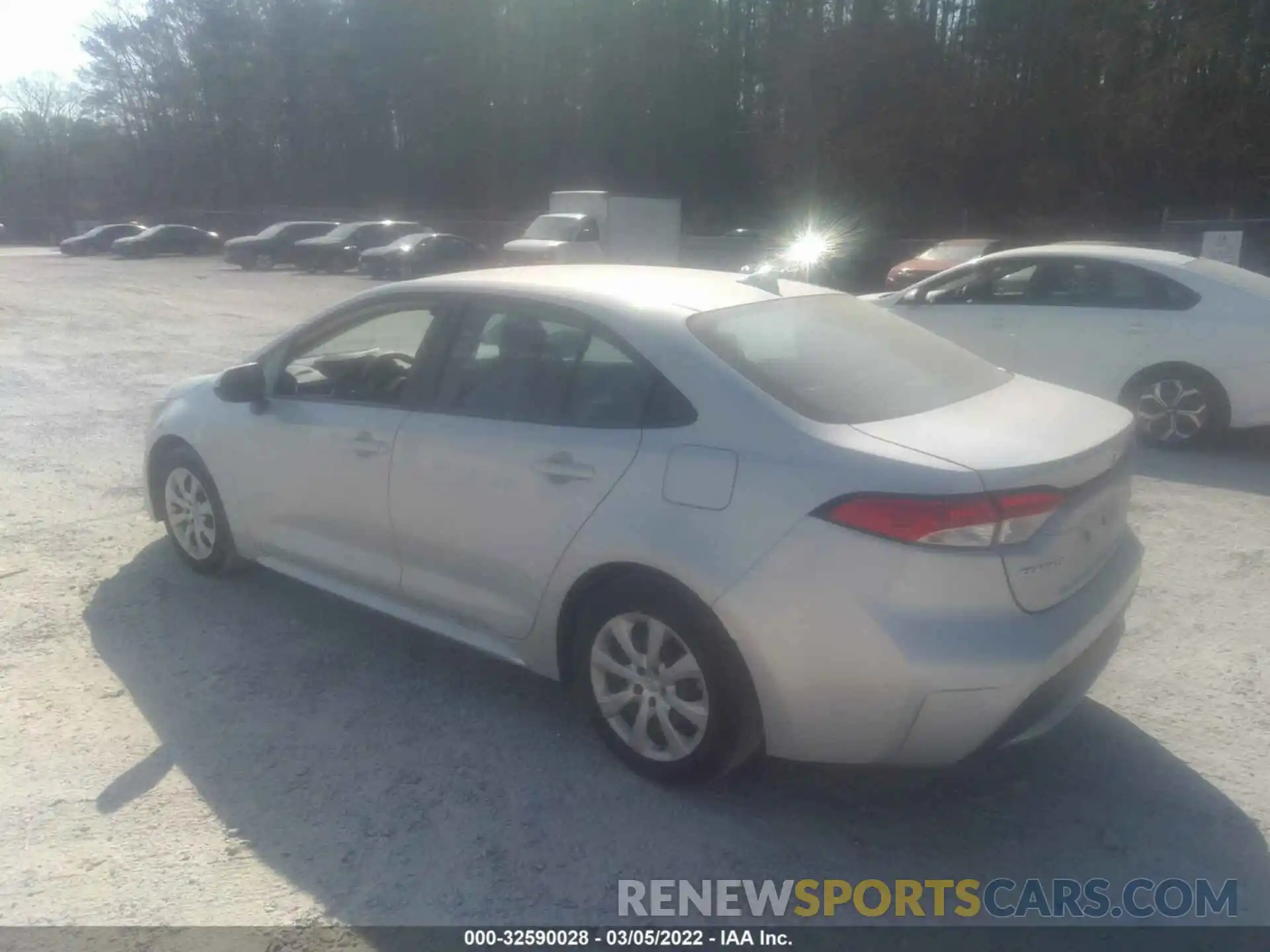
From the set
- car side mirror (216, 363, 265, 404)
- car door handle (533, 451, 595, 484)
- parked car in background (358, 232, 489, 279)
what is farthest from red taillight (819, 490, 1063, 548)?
parked car in background (358, 232, 489, 279)

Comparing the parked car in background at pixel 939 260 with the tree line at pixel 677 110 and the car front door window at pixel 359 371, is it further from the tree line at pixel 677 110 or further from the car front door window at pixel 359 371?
the car front door window at pixel 359 371

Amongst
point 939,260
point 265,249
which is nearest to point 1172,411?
point 939,260

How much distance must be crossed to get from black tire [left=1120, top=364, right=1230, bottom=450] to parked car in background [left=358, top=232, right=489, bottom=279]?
79.9ft

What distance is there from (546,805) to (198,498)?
2750 mm

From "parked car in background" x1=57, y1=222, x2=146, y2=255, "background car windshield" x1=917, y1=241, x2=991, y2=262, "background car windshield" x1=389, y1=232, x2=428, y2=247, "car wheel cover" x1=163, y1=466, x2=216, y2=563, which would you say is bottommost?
"parked car in background" x1=57, y1=222, x2=146, y2=255

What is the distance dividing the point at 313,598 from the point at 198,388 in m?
1.18

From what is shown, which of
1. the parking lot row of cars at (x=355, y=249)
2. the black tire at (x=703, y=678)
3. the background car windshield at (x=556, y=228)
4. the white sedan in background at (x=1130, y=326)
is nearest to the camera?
the black tire at (x=703, y=678)

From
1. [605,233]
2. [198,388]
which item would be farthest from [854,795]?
[605,233]

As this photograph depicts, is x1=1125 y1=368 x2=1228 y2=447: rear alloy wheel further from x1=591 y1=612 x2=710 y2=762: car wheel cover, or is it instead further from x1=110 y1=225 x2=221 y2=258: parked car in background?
x1=110 y1=225 x2=221 y2=258: parked car in background

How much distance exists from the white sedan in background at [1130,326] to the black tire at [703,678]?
Answer: 5.45m

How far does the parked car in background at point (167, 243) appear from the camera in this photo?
137 feet

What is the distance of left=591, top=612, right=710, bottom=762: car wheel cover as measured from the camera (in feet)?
11.4

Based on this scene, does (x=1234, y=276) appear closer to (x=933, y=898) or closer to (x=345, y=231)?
(x=933, y=898)

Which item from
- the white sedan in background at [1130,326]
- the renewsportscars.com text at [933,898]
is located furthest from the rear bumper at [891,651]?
the white sedan in background at [1130,326]
